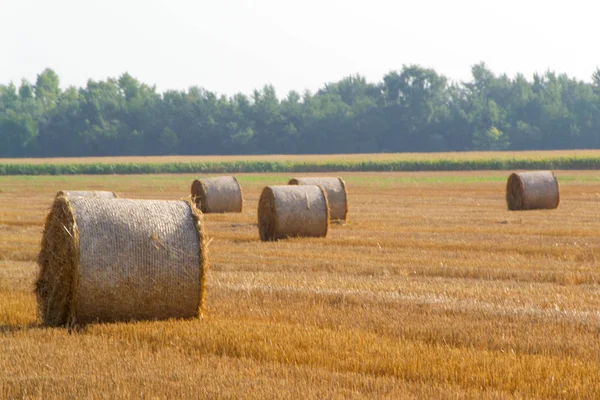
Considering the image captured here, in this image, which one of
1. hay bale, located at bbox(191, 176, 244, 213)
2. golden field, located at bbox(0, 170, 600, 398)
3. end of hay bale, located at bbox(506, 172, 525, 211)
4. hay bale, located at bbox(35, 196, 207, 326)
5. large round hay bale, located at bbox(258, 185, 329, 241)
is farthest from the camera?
end of hay bale, located at bbox(506, 172, 525, 211)

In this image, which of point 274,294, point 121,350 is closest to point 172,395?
point 121,350

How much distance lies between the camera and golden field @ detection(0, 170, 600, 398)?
6.95m

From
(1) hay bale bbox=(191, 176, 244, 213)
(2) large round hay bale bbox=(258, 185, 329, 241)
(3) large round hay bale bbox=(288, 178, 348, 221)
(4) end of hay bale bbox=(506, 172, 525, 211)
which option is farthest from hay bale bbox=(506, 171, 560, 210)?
(2) large round hay bale bbox=(258, 185, 329, 241)

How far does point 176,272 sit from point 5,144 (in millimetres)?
86662

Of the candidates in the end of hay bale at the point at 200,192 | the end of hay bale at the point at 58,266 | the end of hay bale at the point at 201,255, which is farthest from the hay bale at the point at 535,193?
the end of hay bale at the point at 58,266

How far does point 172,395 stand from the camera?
6691 mm

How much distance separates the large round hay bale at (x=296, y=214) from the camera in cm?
1723

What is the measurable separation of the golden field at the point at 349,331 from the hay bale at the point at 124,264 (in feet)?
0.67

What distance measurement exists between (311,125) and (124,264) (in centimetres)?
8354

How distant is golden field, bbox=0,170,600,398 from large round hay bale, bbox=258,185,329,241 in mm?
944

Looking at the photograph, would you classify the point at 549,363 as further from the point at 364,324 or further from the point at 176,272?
the point at 176,272

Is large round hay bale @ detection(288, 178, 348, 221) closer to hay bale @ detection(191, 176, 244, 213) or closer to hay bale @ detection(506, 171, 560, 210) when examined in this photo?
hay bale @ detection(191, 176, 244, 213)

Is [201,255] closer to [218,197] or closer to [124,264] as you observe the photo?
[124,264]

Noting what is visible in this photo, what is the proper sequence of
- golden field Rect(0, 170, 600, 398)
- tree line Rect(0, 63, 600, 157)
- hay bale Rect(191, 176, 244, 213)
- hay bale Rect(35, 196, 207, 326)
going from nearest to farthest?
1. golden field Rect(0, 170, 600, 398)
2. hay bale Rect(35, 196, 207, 326)
3. hay bale Rect(191, 176, 244, 213)
4. tree line Rect(0, 63, 600, 157)
